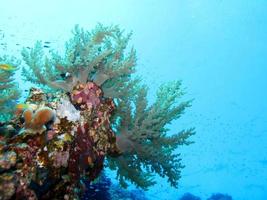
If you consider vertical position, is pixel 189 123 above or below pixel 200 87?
below

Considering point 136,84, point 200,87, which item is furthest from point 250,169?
point 136,84

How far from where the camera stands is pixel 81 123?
15.6ft

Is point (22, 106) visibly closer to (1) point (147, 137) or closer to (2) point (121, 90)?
(2) point (121, 90)

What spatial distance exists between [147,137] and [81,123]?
1.85 meters

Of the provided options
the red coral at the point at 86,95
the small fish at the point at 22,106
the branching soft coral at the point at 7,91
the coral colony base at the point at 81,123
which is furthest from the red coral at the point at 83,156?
the branching soft coral at the point at 7,91

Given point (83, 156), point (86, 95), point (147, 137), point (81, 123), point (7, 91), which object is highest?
point (7, 91)

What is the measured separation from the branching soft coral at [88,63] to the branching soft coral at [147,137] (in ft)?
1.70

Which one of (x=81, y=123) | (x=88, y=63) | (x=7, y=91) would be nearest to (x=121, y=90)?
A: (x=88, y=63)

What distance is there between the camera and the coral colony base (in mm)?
3916

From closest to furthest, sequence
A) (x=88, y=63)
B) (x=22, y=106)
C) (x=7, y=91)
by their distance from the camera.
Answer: (x=22, y=106), (x=88, y=63), (x=7, y=91)

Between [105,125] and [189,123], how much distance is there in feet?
255

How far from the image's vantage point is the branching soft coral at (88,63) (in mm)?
5742

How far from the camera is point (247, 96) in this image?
79.9m

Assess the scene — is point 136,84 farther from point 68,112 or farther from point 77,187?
point 77,187
